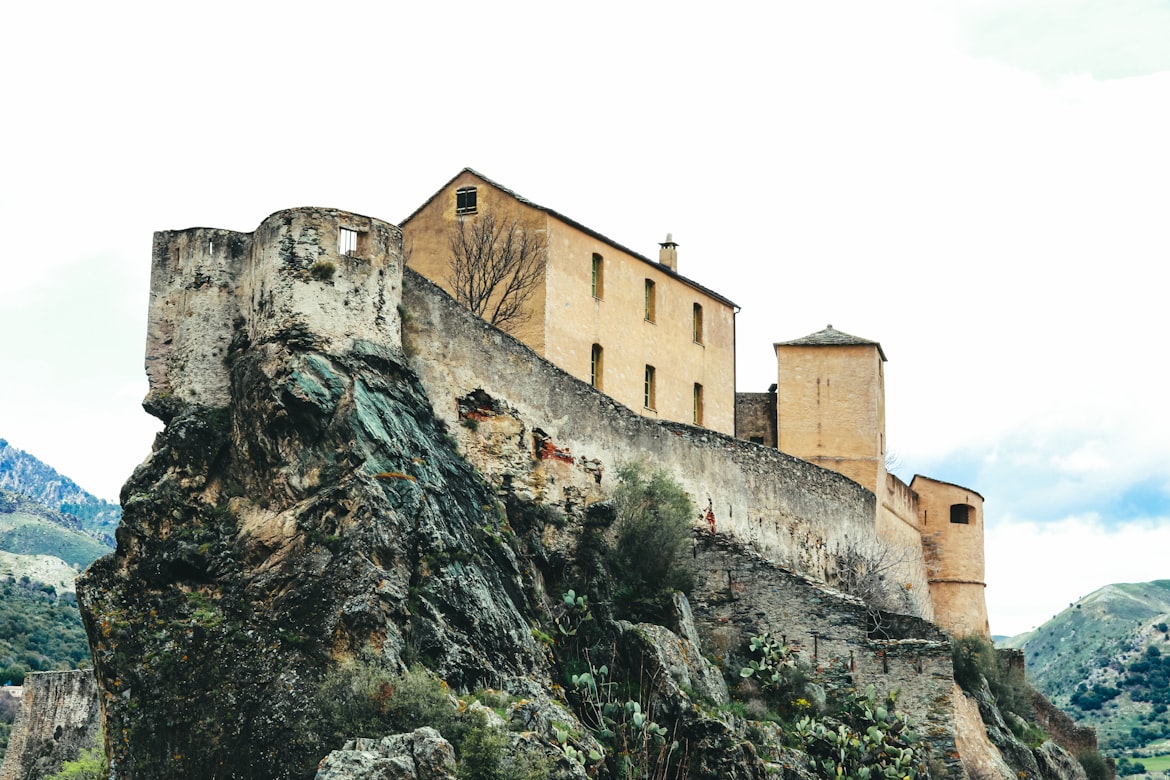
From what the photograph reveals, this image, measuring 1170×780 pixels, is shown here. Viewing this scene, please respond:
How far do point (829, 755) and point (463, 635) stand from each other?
763cm

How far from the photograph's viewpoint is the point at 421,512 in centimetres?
2345

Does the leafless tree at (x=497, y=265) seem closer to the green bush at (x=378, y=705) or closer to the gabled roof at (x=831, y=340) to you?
the gabled roof at (x=831, y=340)

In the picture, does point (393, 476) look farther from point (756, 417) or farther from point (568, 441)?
point (756, 417)

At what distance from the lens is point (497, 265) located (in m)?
36.8

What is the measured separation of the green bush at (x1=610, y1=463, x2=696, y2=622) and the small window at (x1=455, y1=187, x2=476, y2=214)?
1010 cm

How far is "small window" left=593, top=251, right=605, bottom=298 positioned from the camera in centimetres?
3859

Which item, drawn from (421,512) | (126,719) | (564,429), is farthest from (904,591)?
(126,719)

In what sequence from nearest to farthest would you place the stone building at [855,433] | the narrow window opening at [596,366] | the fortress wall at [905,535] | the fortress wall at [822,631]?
the fortress wall at [822,631], the narrow window opening at [596,366], the fortress wall at [905,535], the stone building at [855,433]

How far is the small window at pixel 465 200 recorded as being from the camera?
37.7 m

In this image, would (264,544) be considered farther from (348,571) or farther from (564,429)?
(564,429)

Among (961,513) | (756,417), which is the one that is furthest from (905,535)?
(756,417)

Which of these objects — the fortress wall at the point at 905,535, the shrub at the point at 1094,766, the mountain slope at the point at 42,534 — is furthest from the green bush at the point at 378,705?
the mountain slope at the point at 42,534

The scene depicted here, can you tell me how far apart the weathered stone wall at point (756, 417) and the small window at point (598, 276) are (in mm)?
8162

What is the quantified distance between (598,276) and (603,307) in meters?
0.79
